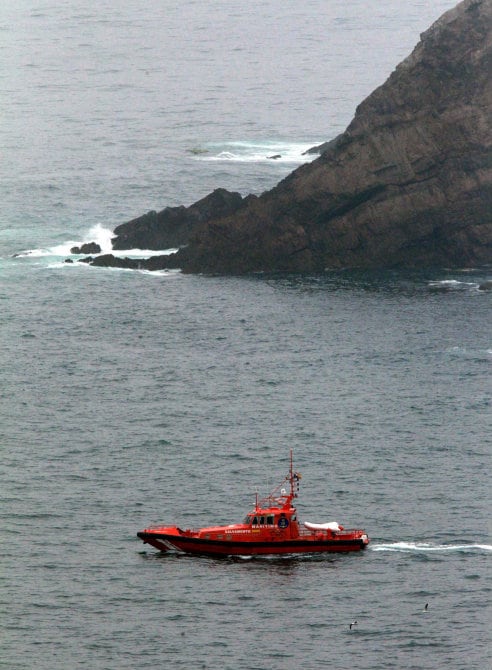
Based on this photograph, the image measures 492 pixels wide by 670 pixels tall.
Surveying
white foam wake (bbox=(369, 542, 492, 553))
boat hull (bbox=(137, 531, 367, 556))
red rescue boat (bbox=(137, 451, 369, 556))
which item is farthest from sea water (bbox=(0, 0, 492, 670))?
red rescue boat (bbox=(137, 451, 369, 556))

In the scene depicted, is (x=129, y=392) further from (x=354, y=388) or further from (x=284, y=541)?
(x=284, y=541)

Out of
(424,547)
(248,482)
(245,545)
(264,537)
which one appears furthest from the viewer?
(248,482)

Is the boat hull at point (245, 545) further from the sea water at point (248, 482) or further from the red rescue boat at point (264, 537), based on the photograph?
the sea water at point (248, 482)

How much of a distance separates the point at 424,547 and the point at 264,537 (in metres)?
12.3

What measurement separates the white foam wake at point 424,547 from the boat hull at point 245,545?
1.60m

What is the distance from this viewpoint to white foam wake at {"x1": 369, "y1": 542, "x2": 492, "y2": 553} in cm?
14200

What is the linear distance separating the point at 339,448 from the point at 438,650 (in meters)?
39.4

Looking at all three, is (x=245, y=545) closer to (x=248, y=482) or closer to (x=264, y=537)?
(x=264, y=537)

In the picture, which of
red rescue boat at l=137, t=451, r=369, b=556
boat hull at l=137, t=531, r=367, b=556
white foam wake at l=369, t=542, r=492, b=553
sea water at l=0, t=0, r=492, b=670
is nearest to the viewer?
sea water at l=0, t=0, r=492, b=670

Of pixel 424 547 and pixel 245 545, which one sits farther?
pixel 245 545

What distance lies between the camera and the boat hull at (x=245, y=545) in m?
143

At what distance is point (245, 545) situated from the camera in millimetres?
145125

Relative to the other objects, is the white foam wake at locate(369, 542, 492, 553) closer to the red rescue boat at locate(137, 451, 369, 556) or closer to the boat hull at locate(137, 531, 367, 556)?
the red rescue boat at locate(137, 451, 369, 556)

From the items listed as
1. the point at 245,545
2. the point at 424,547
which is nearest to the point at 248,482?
the point at 245,545
